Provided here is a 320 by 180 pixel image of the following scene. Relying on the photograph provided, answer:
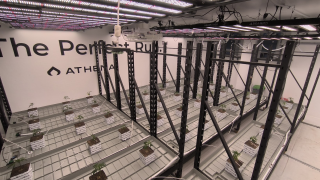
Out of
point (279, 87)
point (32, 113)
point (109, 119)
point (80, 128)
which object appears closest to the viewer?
point (279, 87)

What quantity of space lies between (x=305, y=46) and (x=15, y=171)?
12.5m

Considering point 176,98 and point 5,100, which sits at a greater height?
point 5,100

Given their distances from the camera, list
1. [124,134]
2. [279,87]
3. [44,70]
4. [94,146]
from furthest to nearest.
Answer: [44,70]
[124,134]
[94,146]
[279,87]

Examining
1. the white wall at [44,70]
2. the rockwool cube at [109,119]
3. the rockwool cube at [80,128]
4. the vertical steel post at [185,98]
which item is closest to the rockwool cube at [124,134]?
the rockwool cube at [109,119]

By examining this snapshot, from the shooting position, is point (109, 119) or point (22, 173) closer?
point (22, 173)

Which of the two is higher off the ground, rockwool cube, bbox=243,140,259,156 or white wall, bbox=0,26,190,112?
white wall, bbox=0,26,190,112

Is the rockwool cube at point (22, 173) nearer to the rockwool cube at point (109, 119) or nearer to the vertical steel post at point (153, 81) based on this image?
the rockwool cube at point (109, 119)

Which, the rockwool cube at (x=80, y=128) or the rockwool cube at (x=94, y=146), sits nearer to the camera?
the rockwool cube at (x=94, y=146)

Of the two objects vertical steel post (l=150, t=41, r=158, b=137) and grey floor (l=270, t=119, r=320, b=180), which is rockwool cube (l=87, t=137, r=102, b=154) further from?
grey floor (l=270, t=119, r=320, b=180)

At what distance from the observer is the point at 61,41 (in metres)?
6.68

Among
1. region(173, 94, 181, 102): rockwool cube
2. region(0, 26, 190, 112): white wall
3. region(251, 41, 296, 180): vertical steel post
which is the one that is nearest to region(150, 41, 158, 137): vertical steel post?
region(251, 41, 296, 180): vertical steel post

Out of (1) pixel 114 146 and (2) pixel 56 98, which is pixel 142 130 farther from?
(2) pixel 56 98

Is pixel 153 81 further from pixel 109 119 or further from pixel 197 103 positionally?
pixel 197 103

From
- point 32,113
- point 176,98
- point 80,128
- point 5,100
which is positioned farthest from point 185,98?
point 5,100
